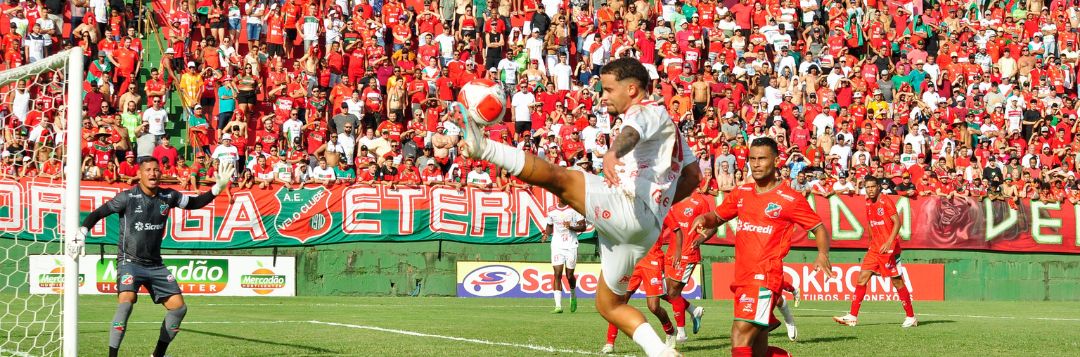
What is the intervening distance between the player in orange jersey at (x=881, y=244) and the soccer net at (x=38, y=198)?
37.5 ft

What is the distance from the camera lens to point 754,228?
1096 centimetres

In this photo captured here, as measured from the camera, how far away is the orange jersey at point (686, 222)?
53.2 feet

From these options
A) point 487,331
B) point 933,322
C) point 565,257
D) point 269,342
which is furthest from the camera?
point 565,257

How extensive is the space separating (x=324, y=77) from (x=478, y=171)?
15.7ft

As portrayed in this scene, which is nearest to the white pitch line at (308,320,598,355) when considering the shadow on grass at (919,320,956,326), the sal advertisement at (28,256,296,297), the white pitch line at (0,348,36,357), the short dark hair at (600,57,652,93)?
the white pitch line at (0,348,36,357)

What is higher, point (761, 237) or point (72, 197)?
point (72, 197)

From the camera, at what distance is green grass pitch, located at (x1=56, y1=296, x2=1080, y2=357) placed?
14156mm

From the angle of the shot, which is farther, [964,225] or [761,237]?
[964,225]

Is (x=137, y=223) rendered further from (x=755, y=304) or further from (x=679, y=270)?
(x=679, y=270)

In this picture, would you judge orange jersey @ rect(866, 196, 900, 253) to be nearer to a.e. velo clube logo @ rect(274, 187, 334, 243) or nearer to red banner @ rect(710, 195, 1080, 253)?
red banner @ rect(710, 195, 1080, 253)

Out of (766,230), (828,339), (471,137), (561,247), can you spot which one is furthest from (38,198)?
(471,137)

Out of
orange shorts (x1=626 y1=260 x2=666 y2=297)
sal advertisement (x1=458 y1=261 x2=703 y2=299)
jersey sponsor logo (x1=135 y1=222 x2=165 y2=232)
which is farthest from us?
sal advertisement (x1=458 y1=261 x2=703 y2=299)

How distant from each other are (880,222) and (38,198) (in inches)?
563

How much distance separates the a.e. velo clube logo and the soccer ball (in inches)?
741
